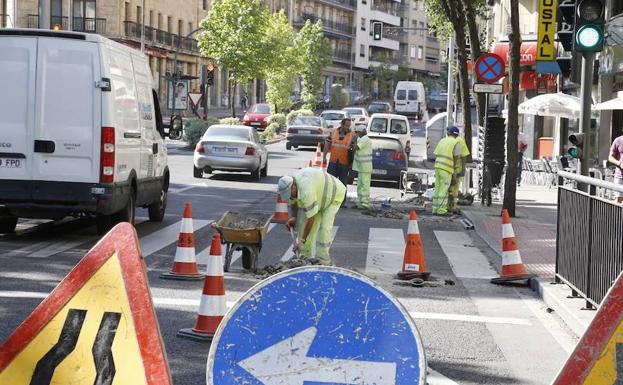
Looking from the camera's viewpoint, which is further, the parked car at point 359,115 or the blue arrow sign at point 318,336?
the parked car at point 359,115

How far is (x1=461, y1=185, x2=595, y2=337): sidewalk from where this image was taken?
9.91 m

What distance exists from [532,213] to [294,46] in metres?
62.0

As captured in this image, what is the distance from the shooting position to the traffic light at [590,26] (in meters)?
11.8

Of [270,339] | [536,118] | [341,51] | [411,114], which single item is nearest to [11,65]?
[270,339]

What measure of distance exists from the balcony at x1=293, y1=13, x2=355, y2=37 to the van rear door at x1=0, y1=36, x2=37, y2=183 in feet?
330

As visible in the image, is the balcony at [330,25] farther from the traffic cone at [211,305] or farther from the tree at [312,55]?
the traffic cone at [211,305]

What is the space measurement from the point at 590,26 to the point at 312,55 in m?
82.5

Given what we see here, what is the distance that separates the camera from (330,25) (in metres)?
122

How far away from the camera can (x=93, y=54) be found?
44.3 ft

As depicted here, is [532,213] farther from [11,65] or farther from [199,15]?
[199,15]

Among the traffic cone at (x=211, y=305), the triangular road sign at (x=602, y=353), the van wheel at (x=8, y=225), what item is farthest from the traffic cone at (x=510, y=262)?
the triangular road sign at (x=602, y=353)

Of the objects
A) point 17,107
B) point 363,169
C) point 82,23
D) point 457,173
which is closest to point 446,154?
point 457,173

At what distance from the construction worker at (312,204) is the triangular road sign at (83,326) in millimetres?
6248

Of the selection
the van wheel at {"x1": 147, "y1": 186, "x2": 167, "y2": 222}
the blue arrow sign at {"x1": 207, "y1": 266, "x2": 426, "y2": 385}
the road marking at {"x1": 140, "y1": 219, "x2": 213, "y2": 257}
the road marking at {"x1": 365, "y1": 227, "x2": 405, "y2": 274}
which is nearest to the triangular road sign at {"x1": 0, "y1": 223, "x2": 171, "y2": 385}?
the blue arrow sign at {"x1": 207, "y1": 266, "x2": 426, "y2": 385}
